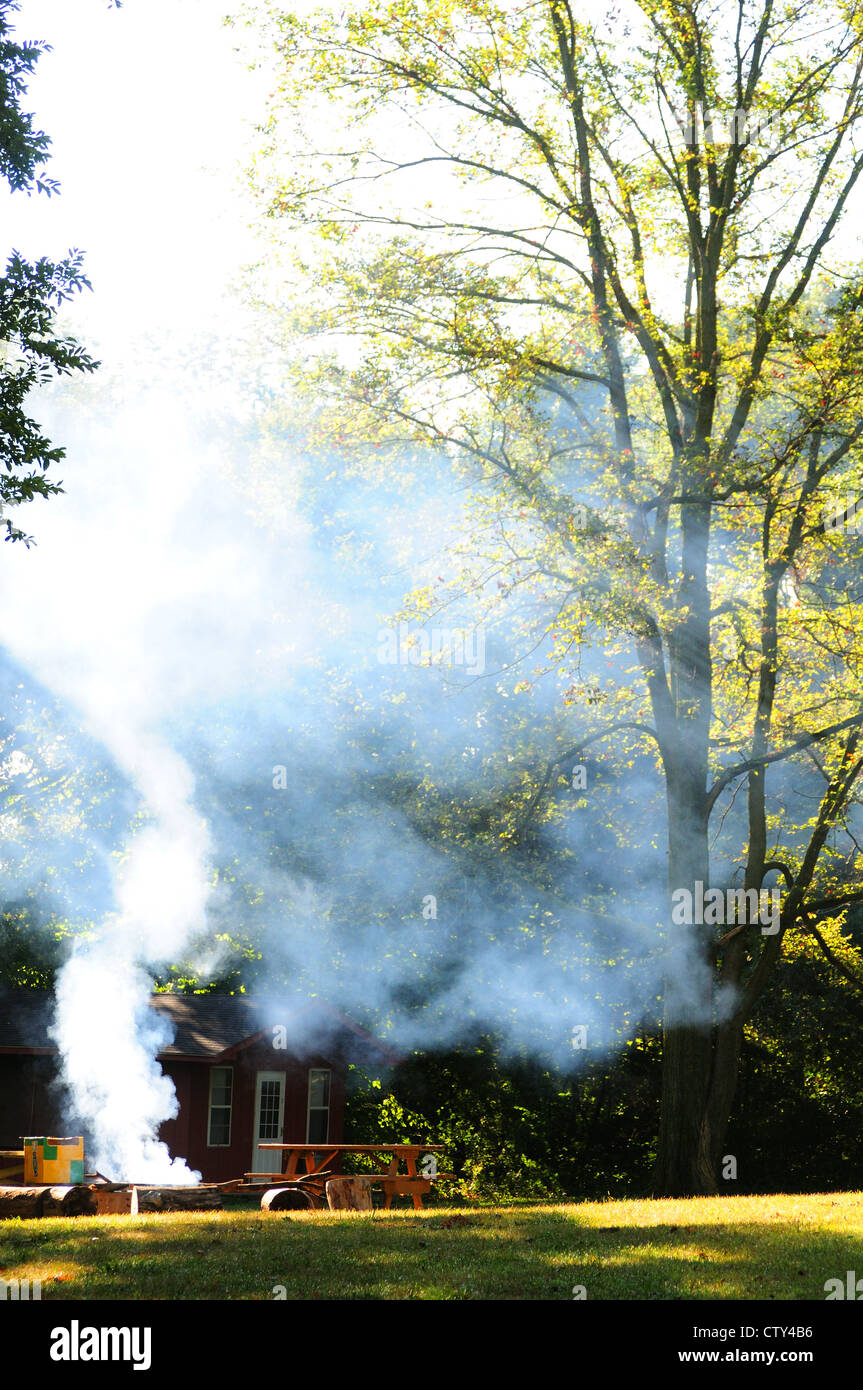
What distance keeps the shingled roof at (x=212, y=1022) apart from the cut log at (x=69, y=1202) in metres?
7.77

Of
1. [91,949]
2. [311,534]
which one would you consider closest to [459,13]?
[311,534]

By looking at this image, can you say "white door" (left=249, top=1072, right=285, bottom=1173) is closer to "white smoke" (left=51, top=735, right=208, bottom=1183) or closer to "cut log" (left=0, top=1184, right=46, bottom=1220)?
"white smoke" (left=51, top=735, right=208, bottom=1183)

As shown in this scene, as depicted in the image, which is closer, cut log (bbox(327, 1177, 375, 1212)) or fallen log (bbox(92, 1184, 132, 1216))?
fallen log (bbox(92, 1184, 132, 1216))

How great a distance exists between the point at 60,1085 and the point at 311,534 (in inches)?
470

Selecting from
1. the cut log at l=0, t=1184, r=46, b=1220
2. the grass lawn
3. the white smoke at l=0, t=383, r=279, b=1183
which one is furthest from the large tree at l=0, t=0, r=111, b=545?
the white smoke at l=0, t=383, r=279, b=1183

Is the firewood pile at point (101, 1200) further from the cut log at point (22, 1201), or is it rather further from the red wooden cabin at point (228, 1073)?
the red wooden cabin at point (228, 1073)

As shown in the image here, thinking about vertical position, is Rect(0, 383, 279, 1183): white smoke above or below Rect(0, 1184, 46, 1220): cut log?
above

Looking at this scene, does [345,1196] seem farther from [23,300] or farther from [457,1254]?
[23,300]

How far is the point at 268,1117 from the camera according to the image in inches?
958

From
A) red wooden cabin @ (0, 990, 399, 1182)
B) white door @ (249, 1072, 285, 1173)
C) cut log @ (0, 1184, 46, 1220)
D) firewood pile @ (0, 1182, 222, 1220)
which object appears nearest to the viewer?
cut log @ (0, 1184, 46, 1220)

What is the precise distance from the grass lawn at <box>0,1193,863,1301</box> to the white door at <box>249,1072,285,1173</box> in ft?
39.0

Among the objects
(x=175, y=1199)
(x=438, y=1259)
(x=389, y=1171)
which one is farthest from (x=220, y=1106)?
(x=438, y=1259)

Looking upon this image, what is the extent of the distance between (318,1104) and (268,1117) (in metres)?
1.18

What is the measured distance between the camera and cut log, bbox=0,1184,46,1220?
14438 millimetres
